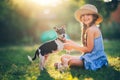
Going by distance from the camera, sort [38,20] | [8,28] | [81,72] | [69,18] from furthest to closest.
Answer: [69,18]
[38,20]
[8,28]
[81,72]

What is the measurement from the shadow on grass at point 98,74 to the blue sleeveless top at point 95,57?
0.16m

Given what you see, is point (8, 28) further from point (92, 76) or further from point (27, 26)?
point (92, 76)

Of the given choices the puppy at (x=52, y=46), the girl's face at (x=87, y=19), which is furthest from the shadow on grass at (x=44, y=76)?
the girl's face at (x=87, y=19)

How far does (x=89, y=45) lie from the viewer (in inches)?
286

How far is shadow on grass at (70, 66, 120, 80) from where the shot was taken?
6.54 metres

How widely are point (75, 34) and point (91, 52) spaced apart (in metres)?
13.8

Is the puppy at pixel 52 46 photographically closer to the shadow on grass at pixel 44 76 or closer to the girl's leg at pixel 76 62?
the shadow on grass at pixel 44 76

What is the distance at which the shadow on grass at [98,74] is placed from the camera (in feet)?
21.5

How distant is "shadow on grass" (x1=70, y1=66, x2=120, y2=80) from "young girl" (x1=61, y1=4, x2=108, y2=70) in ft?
0.60

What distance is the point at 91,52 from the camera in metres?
7.39

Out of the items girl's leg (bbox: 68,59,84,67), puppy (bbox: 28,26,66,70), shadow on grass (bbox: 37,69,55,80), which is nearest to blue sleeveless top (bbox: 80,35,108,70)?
girl's leg (bbox: 68,59,84,67)

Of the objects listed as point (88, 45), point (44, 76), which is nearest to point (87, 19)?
point (88, 45)

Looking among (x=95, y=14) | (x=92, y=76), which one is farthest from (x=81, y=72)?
(x=95, y=14)

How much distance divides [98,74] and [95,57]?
0.69 m
